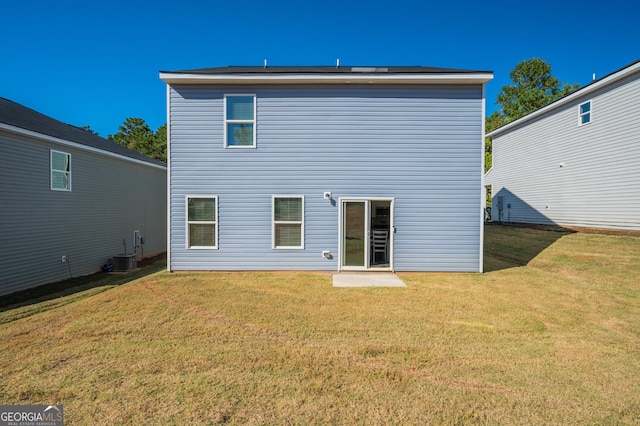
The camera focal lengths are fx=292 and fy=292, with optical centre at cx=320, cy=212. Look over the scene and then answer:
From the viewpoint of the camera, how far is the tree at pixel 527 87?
94.8ft

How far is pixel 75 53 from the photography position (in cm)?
1484

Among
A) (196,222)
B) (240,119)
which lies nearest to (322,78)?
(240,119)

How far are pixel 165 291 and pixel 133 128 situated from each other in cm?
3829

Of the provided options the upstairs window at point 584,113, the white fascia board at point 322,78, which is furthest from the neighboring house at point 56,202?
the upstairs window at point 584,113

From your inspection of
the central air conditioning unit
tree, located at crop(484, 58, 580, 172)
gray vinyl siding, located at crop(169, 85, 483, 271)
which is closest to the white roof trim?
gray vinyl siding, located at crop(169, 85, 483, 271)

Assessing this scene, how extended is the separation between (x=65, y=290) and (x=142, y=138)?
33616mm

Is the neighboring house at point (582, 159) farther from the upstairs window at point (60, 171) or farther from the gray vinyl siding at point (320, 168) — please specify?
the upstairs window at point (60, 171)

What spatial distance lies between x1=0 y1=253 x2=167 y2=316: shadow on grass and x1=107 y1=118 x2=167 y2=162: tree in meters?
30.0

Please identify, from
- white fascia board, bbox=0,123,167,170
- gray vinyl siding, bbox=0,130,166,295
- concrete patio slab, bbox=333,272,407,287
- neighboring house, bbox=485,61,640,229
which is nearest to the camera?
white fascia board, bbox=0,123,167,170

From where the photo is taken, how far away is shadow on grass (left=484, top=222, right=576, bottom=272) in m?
9.30

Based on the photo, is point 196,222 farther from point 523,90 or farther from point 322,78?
point 523,90

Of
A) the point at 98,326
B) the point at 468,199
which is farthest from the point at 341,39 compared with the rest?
the point at 98,326

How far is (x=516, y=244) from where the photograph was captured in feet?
37.2

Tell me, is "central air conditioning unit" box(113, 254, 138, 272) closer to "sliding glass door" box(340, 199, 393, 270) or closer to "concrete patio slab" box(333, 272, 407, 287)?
"concrete patio slab" box(333, 272, 407, 287)
